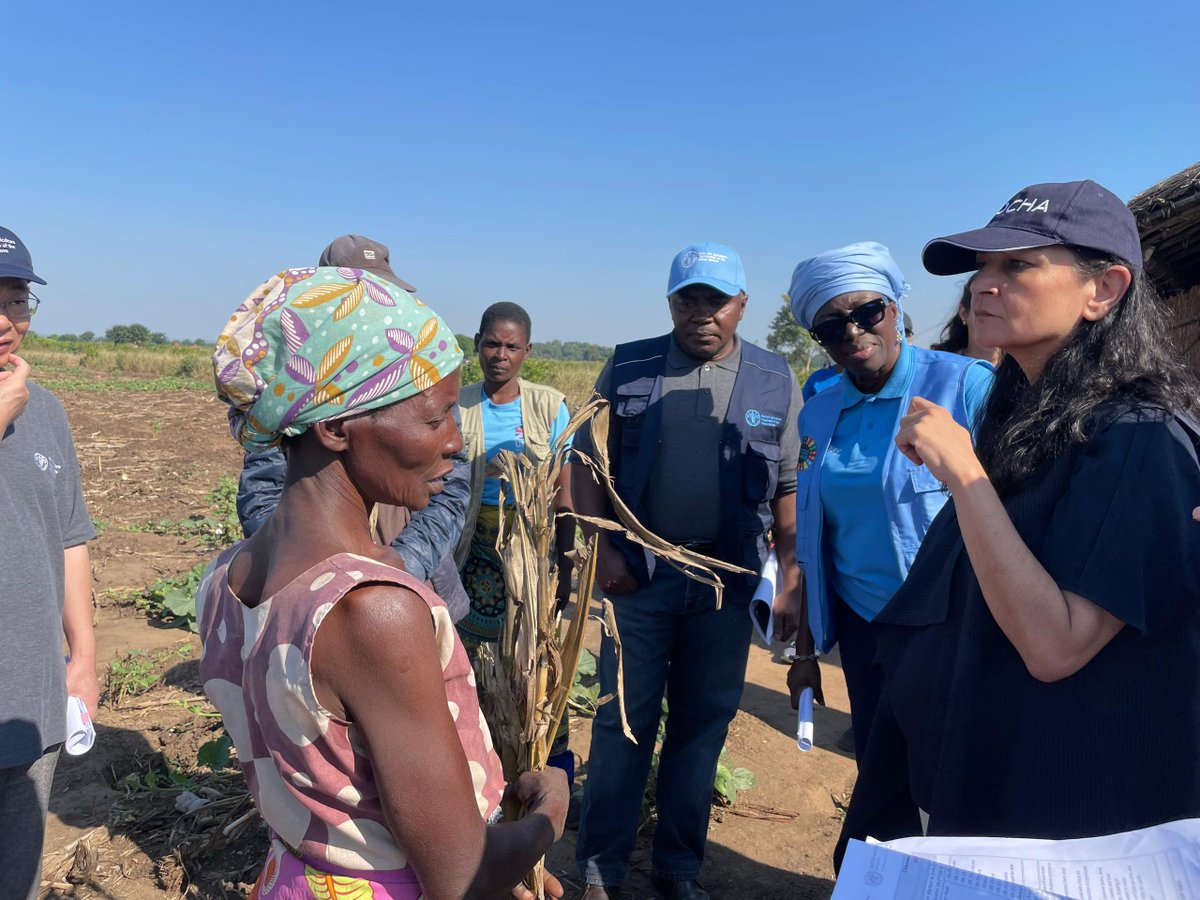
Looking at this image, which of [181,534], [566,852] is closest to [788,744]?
[566,852]

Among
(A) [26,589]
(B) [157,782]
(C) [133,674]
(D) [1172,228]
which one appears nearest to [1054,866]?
(A) [26,589]

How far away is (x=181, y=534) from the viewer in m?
8.00

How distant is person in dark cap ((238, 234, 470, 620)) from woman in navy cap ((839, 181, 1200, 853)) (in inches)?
55.9

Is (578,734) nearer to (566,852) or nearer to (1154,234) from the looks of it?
(566,852)

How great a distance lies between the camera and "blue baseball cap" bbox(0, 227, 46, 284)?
2.14 metres

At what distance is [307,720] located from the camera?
1073 mm

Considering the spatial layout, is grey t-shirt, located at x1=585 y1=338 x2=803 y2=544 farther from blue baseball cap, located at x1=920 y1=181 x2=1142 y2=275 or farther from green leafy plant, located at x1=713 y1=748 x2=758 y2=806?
blue baseball cap, located at x1=920 y1=181 x2=1142 y2=275

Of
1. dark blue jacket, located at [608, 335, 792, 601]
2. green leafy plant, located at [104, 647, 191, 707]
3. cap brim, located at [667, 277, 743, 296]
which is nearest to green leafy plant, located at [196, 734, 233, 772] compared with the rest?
green leafy plant, located at [104, 647, 191, 707]

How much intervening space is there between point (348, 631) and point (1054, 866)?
0.95m

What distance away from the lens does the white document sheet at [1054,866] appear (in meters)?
0.96

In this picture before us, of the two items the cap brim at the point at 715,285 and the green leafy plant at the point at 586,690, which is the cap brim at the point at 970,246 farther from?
the green leafy plant at the point at 586,690

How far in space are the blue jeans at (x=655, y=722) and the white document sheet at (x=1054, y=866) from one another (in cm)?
181

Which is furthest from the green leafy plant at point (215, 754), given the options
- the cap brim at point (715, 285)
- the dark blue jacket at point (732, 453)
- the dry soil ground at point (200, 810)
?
the cap brim at point (715, 285)

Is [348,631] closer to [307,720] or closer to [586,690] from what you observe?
[307,720]
